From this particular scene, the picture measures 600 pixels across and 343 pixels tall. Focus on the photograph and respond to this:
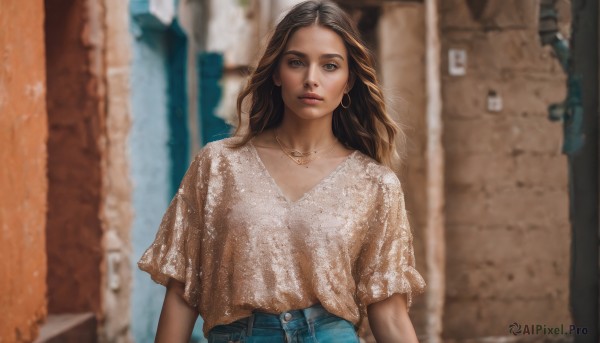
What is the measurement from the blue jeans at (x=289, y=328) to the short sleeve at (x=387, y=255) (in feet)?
0.50

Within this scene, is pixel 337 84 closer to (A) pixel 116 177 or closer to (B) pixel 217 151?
(B) pixel 217 151

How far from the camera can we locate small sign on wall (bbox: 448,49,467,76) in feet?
22.1

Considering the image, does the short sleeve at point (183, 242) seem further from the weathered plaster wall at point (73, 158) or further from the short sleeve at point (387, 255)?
the weathered plaster wall at point (73, 158)

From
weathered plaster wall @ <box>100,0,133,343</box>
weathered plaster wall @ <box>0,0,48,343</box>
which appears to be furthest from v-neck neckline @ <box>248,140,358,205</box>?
weathered plaster wall @ <box>100,0,133,343</box>

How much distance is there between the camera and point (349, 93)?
3.01 meters

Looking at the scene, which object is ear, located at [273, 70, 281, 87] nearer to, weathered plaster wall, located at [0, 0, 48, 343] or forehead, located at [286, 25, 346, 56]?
forehead, located at [286, 25, 346, 56]

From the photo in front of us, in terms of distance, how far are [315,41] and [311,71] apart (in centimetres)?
10

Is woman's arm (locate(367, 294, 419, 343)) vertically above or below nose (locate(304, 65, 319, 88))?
below

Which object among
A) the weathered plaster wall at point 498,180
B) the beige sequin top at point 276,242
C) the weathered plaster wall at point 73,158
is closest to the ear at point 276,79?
the beige sequin top at point 276,242

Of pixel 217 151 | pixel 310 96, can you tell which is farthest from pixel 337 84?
pixel 217 151

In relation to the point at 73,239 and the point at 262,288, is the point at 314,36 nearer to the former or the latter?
the point at 262,288

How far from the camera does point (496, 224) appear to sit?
673 cm

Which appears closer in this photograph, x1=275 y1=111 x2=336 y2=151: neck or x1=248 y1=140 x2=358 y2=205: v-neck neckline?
x1=248 y1=140 x2=358 y2=205: v-neck neckline

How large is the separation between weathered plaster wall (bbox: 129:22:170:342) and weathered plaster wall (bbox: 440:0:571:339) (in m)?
2.17
